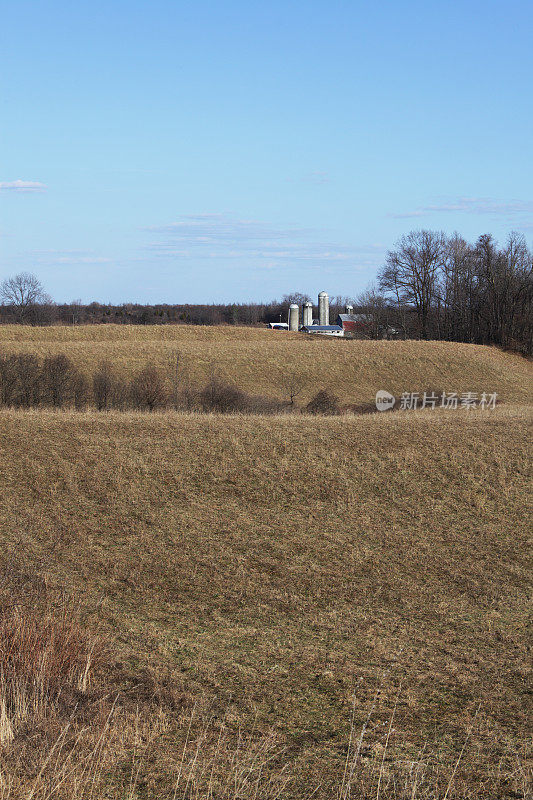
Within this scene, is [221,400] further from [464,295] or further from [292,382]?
[464,295]

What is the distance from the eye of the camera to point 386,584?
11844 millimetres

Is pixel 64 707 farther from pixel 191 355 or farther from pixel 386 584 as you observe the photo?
pixel 191 355

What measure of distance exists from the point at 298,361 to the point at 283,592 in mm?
33524

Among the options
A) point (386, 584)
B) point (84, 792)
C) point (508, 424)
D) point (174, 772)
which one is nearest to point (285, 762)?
point (174, 772)

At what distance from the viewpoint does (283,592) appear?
11422 mm

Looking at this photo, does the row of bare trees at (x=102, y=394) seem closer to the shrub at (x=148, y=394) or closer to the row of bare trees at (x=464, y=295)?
the shrub at (x=148, y=394)

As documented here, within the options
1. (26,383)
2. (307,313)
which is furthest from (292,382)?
(307,313)

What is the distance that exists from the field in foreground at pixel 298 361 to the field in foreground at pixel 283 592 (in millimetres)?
19716

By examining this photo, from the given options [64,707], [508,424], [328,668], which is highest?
[508,424]

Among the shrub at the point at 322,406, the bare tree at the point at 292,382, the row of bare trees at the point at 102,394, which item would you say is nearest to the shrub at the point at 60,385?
the row of bare trees at the point at 102,394

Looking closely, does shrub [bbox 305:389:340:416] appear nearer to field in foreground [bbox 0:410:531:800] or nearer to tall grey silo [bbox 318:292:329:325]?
field in foreground [bbox 0:410:531:800]

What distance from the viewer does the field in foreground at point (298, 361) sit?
40250mm

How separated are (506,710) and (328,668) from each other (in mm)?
2095

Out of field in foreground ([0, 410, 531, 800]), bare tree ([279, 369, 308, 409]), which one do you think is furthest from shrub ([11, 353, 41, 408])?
bare tree ([279, 369, 308, 409])
